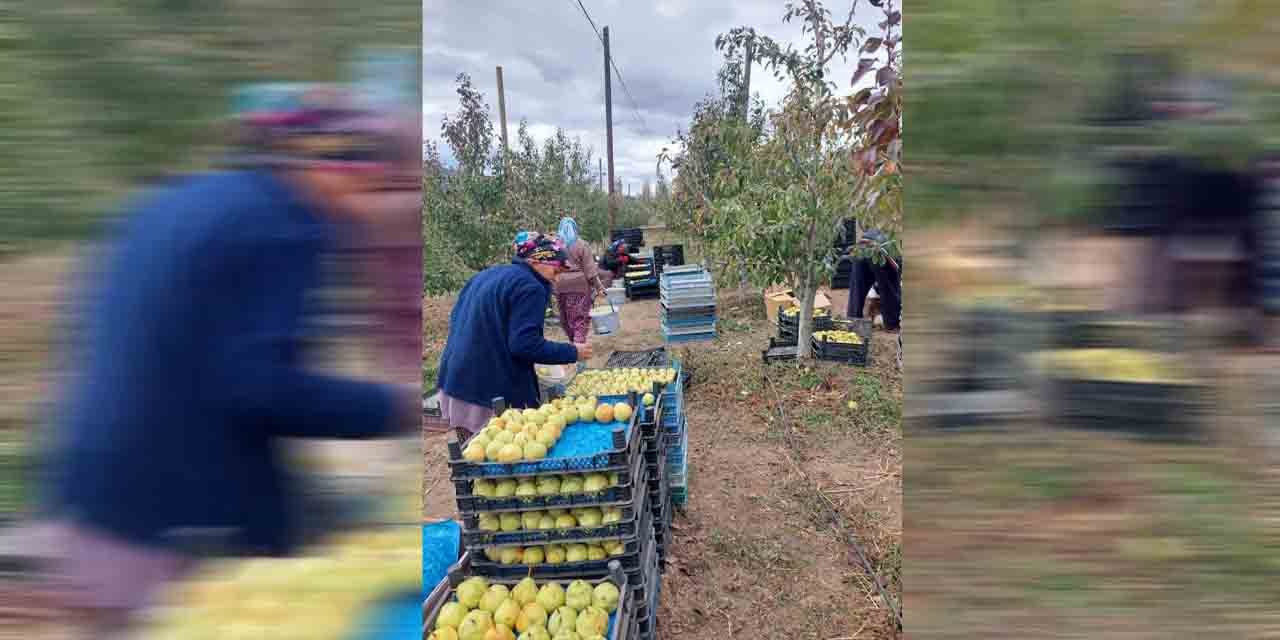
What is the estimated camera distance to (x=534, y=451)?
2973mm

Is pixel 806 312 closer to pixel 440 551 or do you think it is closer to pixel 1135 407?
pixel 440 551

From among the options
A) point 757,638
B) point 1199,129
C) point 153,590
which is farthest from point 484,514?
point 1199,129

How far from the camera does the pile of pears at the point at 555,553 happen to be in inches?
119

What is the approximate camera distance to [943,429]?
65 cm

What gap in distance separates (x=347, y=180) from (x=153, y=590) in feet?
1.17

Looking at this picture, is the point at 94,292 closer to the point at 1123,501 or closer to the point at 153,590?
the point at 153,590

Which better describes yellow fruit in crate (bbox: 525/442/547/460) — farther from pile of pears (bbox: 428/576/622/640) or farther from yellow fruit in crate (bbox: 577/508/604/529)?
pile of pears (bbox: 428/576/622/640)

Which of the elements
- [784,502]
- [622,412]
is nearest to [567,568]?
[622,412]

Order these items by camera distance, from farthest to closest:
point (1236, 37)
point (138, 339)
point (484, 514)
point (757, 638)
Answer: point (757, 638) → point (484, 514) → point (1236, 37) → point (138, 339)

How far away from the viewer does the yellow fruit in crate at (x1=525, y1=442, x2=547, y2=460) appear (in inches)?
117

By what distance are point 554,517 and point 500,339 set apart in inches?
55.1

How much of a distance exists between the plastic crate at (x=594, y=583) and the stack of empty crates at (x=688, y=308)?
6.79 meters

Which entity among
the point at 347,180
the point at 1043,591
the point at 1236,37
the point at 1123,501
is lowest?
the point at 1043,591

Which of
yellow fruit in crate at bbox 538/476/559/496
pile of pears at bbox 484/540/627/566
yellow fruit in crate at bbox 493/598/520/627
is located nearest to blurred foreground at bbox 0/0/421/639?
yellow fruit in crate at bbox 493/598/520/627
